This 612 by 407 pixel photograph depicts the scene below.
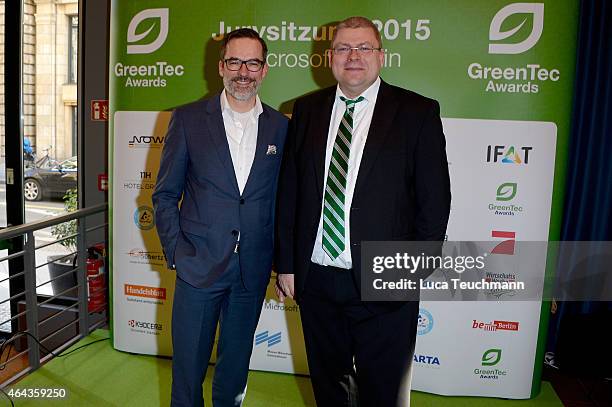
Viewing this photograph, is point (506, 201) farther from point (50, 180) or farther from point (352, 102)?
point (50, 180)

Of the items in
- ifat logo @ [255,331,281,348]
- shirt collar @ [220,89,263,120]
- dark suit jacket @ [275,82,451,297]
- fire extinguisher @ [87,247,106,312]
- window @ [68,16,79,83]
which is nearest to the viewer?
dark suit jacket @ [275,82,451,297]

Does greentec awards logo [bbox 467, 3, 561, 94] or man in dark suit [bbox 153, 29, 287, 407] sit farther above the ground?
greentec awards logo [bbox 467, 3, 561, 94]

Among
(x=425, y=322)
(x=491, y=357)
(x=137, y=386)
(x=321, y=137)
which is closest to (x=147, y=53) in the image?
(x=321, y=137)

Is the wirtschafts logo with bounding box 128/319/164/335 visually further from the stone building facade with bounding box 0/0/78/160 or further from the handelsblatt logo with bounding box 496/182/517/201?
the handelsblatt logo with bounding box 496/182/517/201

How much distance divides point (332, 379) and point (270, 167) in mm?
894

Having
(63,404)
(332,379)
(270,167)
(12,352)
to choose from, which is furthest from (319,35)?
(12,352)

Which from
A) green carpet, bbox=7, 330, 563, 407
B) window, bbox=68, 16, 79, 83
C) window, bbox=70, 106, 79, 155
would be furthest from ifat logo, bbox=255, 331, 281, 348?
window, bbox=68, 16, 79, 83

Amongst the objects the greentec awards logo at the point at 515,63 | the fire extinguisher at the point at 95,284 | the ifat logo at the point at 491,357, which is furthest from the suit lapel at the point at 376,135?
the fire extinguisher at the point at 95,284

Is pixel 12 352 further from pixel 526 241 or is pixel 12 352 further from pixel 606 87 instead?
pixel 606 87

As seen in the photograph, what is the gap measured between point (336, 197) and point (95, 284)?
8.40 feet

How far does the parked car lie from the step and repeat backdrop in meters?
1.51

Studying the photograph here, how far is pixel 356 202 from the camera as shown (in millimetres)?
1758

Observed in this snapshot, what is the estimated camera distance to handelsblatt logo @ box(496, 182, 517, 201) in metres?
2.66

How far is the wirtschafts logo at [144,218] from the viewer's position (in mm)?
3049
